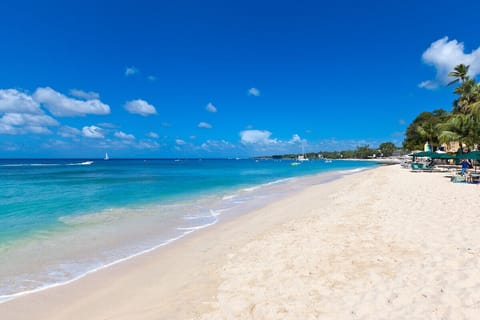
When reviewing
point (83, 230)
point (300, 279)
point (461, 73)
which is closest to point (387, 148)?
point (461, 73)

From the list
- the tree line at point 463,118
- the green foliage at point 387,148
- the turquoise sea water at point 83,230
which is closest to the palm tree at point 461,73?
the tree line at point 463,118

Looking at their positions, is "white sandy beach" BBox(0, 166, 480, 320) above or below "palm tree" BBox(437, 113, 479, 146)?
below

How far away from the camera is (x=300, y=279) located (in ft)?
15.0

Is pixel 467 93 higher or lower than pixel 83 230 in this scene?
higher

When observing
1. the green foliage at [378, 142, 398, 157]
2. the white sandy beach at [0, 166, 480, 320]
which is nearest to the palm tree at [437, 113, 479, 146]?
the white sandy beach at [0, 166, 480, 320]

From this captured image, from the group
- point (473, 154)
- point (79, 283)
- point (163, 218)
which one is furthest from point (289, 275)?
point (473, 154)

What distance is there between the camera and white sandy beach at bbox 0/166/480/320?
368 cm

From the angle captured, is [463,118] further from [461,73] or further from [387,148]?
[387,148]

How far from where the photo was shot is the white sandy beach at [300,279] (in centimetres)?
368

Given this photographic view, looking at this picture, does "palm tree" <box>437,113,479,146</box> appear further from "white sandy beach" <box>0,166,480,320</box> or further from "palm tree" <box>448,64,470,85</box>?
"white sandy beach" <box>0,166,480,320</box>

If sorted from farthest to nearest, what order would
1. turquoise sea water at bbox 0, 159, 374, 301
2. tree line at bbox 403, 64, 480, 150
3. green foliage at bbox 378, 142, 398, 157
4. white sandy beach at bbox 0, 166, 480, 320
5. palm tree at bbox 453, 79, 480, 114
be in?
1. green foliage at bbox 378, 142, 398, 157
2. palm tree at bbox 453, 79, 480, 114
3. tree line at bbox 403, 64, 480, 150
4. turquoise sea water at bbox 0, 159, 374, 301
5. white sandy beach at bbox 0, 166, 480, 320

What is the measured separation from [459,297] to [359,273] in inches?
52.1

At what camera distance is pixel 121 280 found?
18.1 feet

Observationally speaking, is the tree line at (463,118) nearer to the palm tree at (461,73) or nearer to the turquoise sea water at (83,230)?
the palm tree at (461,73)
